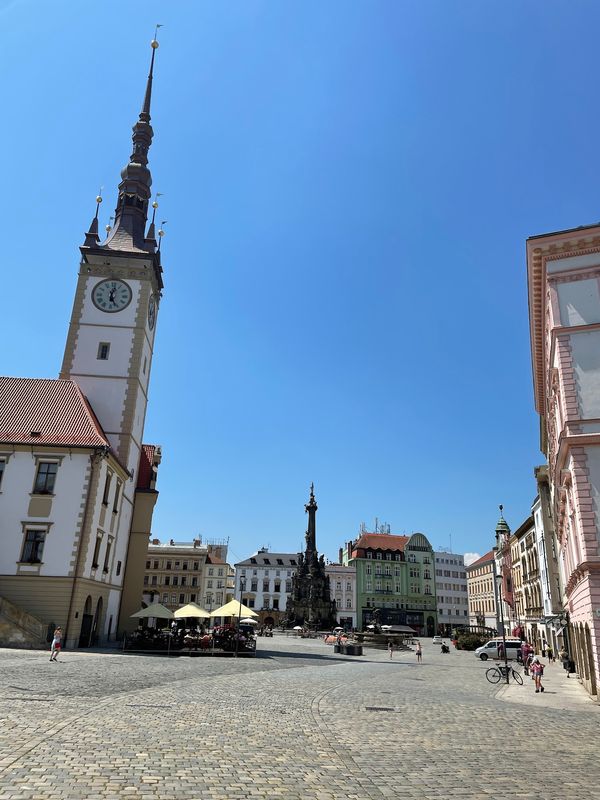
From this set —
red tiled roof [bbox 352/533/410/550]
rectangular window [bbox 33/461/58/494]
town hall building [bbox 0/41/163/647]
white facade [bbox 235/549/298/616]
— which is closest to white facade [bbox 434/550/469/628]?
red tiled roof [bbox 352/533/410/550]

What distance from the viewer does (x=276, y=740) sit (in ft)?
33.9

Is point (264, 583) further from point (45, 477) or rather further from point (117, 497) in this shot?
point (45, 477)

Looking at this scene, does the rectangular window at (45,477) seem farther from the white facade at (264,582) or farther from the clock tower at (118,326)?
the white facade at (264,582)

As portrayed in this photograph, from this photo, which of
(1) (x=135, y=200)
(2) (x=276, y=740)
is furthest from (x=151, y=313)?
(2) (x=276, y=740)

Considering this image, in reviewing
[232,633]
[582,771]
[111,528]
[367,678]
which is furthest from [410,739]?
[111,528]

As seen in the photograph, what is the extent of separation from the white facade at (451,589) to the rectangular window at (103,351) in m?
82.6

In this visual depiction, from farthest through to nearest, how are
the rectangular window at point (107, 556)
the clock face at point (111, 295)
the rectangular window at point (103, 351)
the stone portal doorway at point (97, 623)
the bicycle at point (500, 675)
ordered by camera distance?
the clock face at point (111, 295) < the rectangular window at point (103, 351) < the rectangular window at point (107, 556) < the stone portal doorway at point (97, 623) < the bicycle at point (500, 675)

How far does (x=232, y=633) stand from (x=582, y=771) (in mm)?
26545

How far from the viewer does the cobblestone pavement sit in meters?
7.44

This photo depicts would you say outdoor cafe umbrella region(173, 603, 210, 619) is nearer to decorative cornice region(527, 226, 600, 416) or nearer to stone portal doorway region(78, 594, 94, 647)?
stone portal doorway region(78, 594, 94, 647)

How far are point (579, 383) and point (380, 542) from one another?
9402 centimetres

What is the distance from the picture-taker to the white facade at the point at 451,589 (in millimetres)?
108375

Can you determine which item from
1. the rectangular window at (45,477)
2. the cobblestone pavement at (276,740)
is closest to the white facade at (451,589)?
the rectangular window at (45,477)

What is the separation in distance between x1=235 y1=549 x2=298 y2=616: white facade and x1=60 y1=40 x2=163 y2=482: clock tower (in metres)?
67.6
